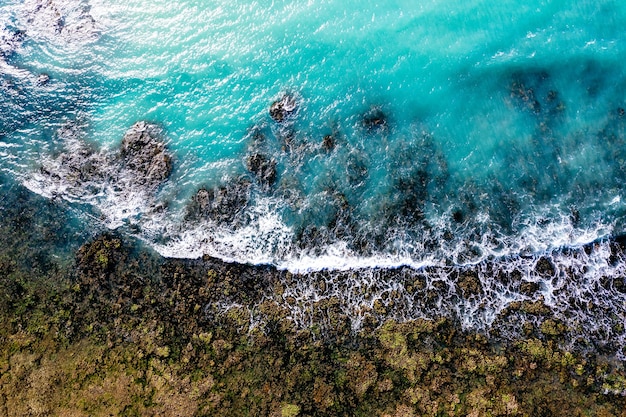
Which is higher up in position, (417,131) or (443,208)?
(417,131)

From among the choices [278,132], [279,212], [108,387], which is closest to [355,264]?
[279,212]

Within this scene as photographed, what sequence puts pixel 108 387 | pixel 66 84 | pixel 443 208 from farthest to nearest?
1. pixel 66 84
2. pixel 443 208
3. pixel 108 387

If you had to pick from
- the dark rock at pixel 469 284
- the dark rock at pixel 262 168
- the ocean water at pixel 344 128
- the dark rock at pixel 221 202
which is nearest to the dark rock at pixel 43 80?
the ocean water at pixel 344 128

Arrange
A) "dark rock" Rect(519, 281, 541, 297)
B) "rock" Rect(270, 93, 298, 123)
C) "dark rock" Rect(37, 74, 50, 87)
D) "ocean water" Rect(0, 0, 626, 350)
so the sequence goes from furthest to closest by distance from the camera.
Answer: "dark rock" Rect(37, 74, 50, 87) < "rock" Rect(270, 93, 298, 123) < "ocean water" Rect(0, 0, 626, 350) < "dark rock" Rect(519, 281, 541, 297)

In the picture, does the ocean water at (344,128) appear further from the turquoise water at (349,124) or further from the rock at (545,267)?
the rock at (545,267)

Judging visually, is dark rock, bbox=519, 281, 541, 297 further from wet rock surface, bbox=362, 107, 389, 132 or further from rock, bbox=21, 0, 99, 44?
rock, bbox=21, 0, 99, 44

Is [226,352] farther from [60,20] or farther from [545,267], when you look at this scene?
[60,20]

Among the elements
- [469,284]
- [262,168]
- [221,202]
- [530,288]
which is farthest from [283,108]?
[530,288]

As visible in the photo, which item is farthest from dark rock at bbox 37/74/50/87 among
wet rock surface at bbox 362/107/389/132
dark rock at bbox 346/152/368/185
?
wet rock surface at bbox 362/107/389/132

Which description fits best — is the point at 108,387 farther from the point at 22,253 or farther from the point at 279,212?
the point at 279,212
